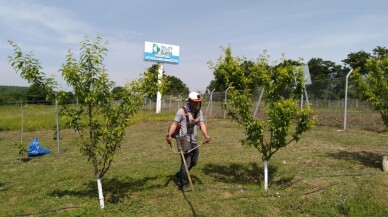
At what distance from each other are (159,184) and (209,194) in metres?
1.09

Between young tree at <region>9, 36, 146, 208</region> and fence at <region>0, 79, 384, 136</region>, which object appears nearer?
young tree at <region>9, 36, 146, 208</region>

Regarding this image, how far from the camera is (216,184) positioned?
6.58 metres

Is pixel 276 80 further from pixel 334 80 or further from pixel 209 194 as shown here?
pixel 334 80

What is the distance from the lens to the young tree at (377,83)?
6.88 metres

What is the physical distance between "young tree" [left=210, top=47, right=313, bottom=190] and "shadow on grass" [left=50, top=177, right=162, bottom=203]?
195cm

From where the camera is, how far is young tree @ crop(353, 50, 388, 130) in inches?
271

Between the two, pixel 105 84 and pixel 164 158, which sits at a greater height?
pixel 105 84

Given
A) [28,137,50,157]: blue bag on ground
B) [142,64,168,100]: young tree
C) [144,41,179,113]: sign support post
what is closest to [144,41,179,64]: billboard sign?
[144,41,179,113]: sign support post

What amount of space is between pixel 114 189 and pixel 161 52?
31696 millimetres

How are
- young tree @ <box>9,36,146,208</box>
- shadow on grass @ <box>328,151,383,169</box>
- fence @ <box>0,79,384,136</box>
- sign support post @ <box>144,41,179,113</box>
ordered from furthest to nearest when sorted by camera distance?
1. sign support post @ <box>144,41,179,113</box>
2. fence @ <box>0,79,384,136</box>
3. shadow on grass @ <box>328,151,383,169</box>
4. young tree @ <box>9,36,146,208</box>

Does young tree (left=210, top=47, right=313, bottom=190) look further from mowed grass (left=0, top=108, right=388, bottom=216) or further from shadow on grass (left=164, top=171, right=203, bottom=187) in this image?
shadow on grass (left=164, top=171, right=203, bottom=187)

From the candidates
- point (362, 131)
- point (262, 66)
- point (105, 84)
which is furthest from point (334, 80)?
point (105, 84)

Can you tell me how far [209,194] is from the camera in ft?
19.6

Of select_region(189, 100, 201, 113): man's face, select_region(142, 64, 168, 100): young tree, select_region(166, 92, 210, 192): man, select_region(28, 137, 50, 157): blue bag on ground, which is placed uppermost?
select_region(142, 64, 168, 100): young tree
